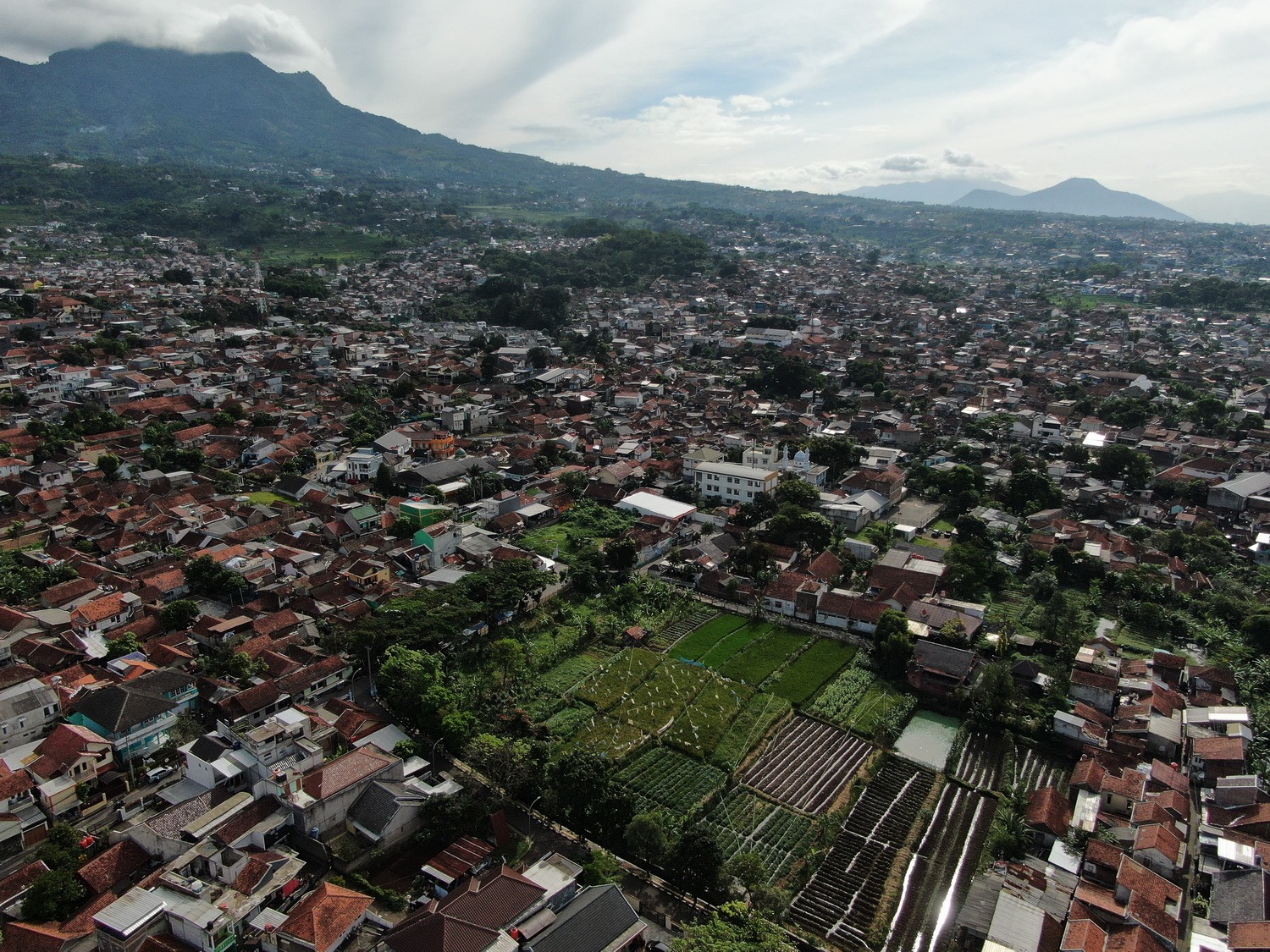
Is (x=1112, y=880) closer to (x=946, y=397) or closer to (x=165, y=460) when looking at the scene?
(x=165, y=460)

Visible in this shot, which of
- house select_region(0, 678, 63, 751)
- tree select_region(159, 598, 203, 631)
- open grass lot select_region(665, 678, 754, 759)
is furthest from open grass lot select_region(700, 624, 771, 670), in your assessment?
house select_region(0, 678, 63, 751)

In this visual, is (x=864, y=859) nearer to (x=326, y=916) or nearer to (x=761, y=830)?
(x=761, y=830)

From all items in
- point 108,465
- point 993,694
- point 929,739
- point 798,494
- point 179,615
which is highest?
point 108,465

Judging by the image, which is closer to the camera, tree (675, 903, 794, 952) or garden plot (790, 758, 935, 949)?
tree (675, 903, 794, 952)

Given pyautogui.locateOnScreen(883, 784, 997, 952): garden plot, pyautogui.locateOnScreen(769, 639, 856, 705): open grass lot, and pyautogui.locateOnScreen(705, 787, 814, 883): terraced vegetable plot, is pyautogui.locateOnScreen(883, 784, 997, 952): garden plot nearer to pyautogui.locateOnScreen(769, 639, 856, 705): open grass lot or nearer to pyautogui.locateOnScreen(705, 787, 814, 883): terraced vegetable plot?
pyautogui.locateOnScreen(705, 787, 814, 883): terraced vegetable plot

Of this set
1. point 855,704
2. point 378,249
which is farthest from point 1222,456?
point 378,249

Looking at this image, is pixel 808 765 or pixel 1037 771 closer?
pixel 1037 771

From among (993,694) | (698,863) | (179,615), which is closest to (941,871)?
(698,863)
